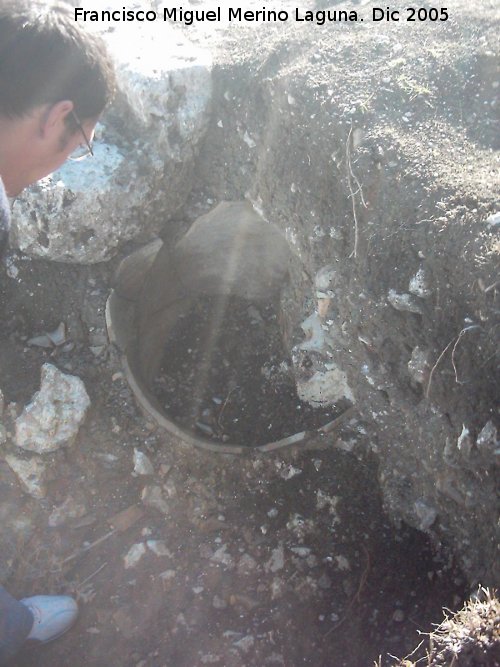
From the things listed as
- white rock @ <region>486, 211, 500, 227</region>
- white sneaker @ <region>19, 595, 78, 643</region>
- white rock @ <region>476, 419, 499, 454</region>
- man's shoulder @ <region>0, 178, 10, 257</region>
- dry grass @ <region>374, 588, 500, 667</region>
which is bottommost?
white sneaker @ <region>19, 595, 78, 643</region>

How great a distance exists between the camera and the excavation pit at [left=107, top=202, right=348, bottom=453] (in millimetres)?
3211

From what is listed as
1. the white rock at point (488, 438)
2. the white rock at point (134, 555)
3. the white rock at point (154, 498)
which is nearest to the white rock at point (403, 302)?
the white rock at point (488, 438)

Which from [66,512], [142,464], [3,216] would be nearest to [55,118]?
[3,216]

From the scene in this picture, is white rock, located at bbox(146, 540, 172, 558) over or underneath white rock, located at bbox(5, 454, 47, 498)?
underneath

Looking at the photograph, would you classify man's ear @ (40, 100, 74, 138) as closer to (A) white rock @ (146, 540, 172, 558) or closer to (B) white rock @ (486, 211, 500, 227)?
(B) white rock @ (486, 211, 500, 227)

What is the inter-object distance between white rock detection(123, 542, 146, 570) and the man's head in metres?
1.67

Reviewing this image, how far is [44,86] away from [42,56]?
0.24ft

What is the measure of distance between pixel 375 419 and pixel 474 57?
1.60 m

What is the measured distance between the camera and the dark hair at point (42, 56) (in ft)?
5.51

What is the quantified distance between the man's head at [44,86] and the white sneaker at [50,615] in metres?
1.70

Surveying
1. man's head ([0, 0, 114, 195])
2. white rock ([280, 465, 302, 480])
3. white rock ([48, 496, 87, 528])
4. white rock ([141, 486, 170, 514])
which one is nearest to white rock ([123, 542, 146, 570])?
white rock ([141, 486, 170, 514])

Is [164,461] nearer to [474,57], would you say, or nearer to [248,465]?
[248,465]

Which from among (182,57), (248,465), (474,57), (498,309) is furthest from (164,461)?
(474,57)

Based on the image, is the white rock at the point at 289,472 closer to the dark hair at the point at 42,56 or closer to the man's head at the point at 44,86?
the man's head at the point at 44,86
